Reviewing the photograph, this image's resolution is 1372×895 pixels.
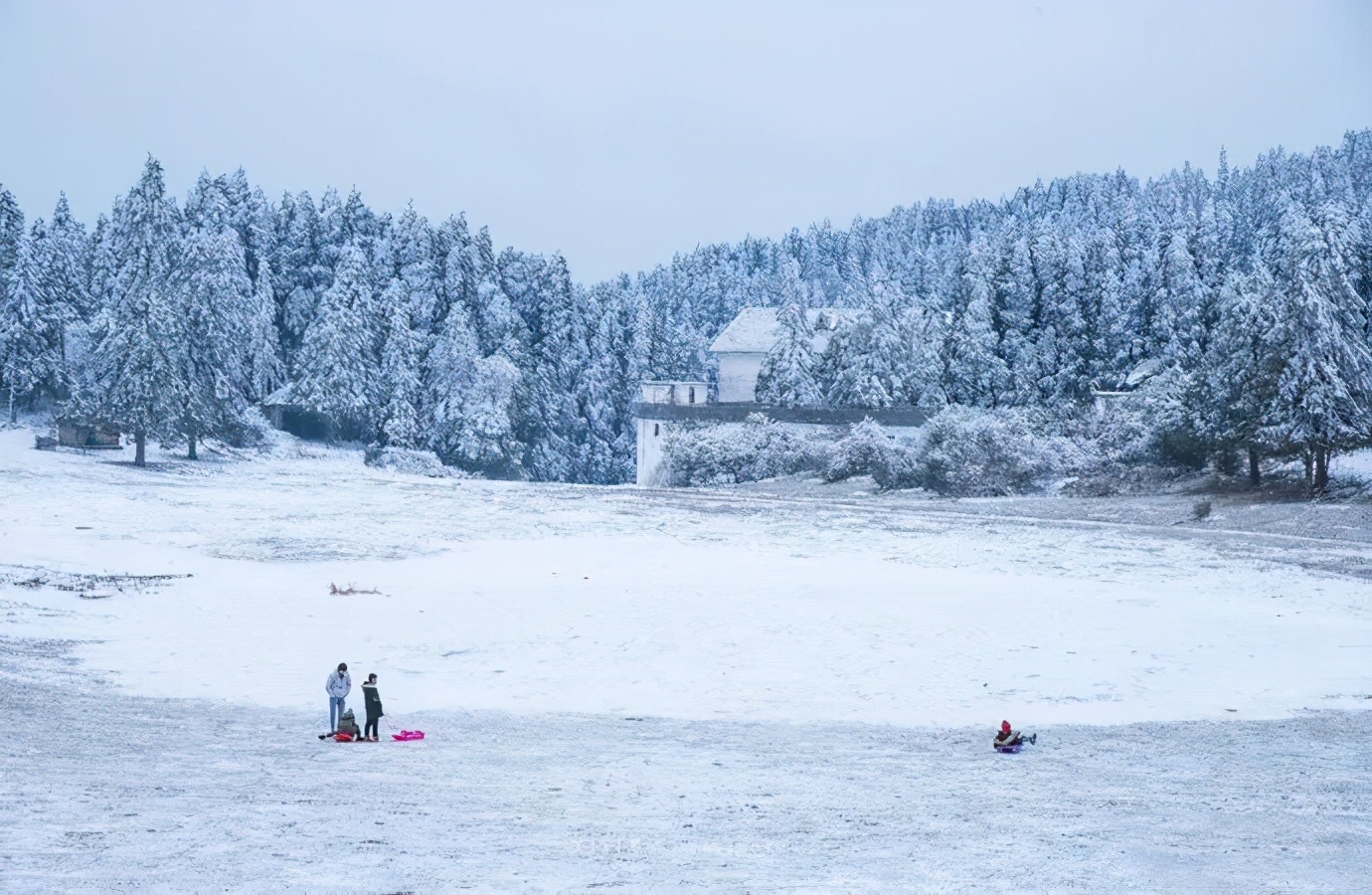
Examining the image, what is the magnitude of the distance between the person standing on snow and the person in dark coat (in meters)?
0.28

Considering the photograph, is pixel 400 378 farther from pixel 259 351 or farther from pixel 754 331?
pixel 754 331

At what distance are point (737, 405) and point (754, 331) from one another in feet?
72.1

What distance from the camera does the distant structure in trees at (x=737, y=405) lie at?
6881 cm

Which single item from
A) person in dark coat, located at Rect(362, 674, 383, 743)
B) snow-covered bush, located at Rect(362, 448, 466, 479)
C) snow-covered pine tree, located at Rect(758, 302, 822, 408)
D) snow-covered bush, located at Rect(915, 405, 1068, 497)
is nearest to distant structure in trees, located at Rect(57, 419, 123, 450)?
snow-covered bush, located at Rect(362, 448, 466, 479)

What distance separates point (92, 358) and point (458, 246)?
83.0 ft

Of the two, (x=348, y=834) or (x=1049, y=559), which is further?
(x=1049, y=559)

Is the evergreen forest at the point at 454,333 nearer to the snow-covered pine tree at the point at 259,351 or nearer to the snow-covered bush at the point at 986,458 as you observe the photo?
the snow-covered pine tree at the point at 259,351

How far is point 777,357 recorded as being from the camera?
262ft

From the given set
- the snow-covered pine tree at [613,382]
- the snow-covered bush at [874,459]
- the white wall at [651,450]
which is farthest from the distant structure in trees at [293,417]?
the snow-covered bush at [874,459]

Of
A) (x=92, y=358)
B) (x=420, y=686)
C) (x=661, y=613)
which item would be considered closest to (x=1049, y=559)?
(x=661, y=613)

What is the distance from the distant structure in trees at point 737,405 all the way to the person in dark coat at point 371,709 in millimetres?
49740

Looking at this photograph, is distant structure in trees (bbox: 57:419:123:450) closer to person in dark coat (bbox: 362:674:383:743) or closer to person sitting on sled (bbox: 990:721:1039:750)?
person in dark coat (bbox: 362:674:383:743)

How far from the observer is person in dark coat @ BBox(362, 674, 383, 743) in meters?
18.2

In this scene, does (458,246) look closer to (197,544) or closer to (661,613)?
(197,544)
